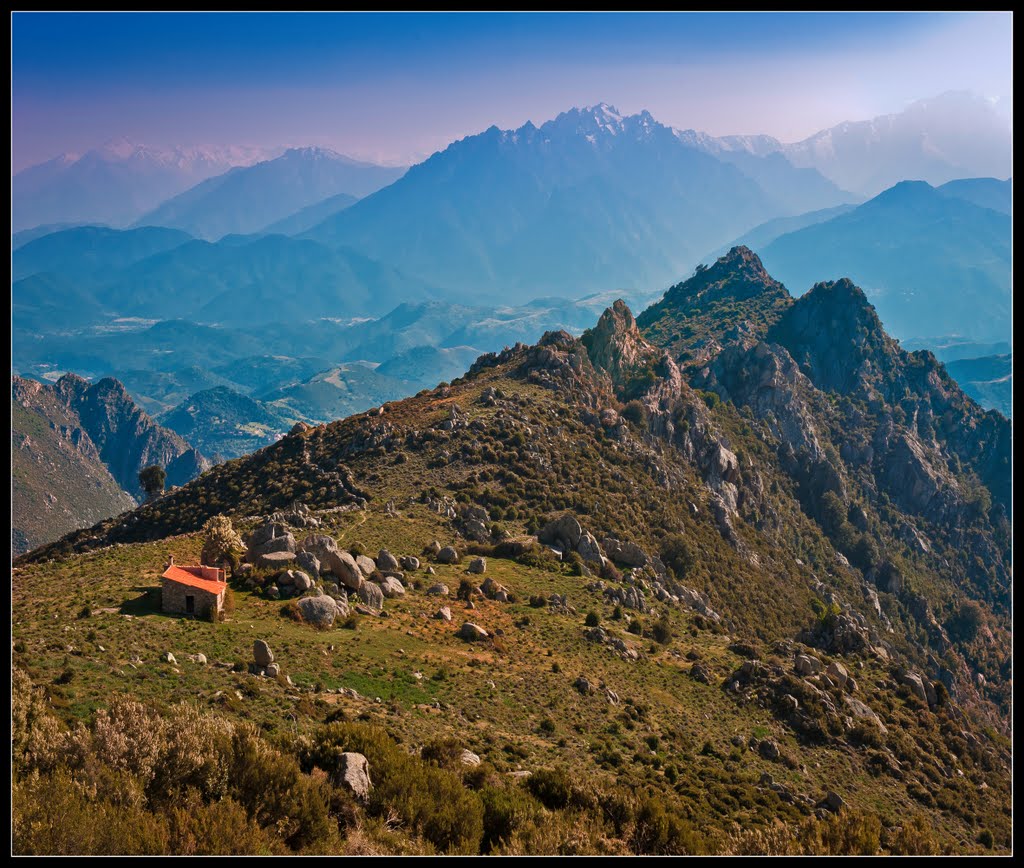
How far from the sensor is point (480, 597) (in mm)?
40719

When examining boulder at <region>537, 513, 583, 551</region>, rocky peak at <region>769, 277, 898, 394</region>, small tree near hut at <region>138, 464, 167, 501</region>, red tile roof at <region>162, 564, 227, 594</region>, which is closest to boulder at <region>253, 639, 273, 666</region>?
red tile roof at <region>162, 564, 227, 594</region>

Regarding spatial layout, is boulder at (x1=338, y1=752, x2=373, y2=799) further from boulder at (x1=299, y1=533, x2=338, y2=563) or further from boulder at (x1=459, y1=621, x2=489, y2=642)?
boulder at (x1=299, y1=533, x2=338, y2=563)

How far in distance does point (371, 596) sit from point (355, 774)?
15.6 meters

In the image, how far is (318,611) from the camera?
32.2m

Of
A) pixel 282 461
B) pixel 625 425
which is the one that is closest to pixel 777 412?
pixel 625 425

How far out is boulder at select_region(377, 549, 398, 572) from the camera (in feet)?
133

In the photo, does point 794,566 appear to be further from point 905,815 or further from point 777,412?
point 905,815

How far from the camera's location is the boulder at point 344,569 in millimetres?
35741

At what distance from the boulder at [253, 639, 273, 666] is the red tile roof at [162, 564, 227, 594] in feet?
12.5

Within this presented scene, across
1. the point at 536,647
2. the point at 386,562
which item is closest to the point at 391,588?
the point at 386,562

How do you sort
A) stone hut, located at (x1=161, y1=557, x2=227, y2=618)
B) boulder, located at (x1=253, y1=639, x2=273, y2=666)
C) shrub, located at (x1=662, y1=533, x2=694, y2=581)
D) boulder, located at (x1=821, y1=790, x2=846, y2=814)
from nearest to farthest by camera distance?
boulder, located at (x1=253, y1=639, x2=273, y2=666)
boulder, located at (x1=821, y1=790, x2=846, y2=814)
stone hut, located at (x1=161, y1=557, x2=227, y2=618)
shrub, located at (x1=662, y1=533, x2=694, y2=581)

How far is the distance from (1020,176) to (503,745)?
71.2ft

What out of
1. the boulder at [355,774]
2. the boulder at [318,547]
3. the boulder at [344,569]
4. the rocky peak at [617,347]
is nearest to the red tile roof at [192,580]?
the boulder at [318,547]

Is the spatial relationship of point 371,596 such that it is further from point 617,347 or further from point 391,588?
point 617,347
